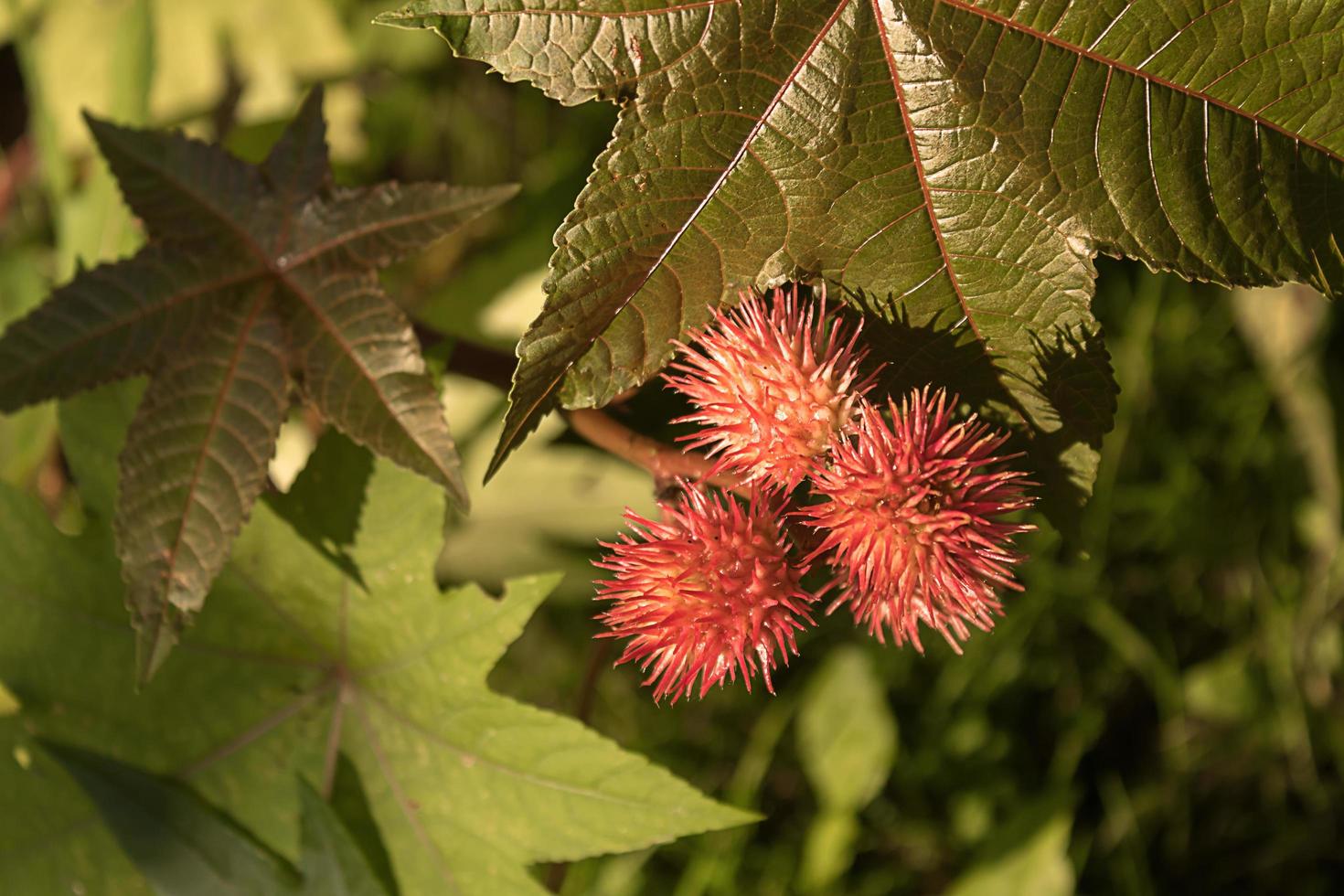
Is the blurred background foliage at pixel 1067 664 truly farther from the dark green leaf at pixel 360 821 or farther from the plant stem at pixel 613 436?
the dark green leaf at pixel 360 821

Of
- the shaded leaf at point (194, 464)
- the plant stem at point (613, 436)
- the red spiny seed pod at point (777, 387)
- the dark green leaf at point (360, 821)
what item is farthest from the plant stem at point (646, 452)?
the dark green leaf at point (360, 821)

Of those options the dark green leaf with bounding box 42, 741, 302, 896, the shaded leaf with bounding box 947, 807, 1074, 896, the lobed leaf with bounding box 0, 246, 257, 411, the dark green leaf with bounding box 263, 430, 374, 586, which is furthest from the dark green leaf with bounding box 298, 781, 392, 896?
the shaded leaf with bounding box 947, 807, 1074, 896

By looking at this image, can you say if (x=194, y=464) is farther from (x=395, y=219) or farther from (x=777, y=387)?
(x=777, y=387)

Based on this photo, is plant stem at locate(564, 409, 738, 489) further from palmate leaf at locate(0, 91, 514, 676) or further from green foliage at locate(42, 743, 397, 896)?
green foliage at locate(42, 743, 397, 896)

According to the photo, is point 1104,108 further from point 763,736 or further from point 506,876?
point 763,736

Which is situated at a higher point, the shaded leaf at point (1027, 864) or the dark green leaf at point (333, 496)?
the dark green leaf at point (333, 496)

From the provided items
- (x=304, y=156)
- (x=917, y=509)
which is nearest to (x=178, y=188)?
(x=304, y=156)
